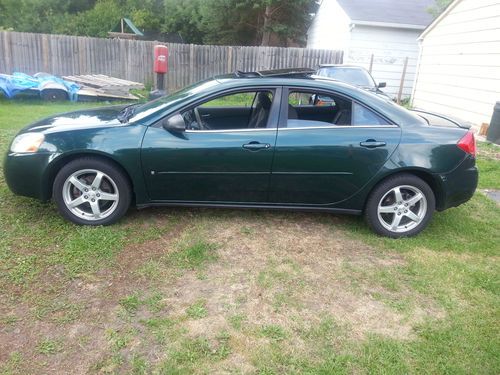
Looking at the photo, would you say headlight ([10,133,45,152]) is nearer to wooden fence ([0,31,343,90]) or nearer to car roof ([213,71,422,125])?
car roof ([213,71,422,125])

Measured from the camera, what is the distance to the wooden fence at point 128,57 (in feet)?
44.9

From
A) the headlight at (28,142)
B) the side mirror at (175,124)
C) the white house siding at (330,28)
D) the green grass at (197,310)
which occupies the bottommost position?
the green grass at (197,310)

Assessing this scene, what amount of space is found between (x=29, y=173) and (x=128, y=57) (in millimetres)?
12001

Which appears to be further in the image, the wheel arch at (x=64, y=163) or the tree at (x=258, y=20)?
the tree at (x=258, y=20)

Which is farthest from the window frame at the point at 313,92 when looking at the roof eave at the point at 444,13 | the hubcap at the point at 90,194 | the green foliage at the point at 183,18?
the green foliage at the point at 183,18

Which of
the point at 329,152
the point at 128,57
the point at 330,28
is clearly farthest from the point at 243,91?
the point at 330,28

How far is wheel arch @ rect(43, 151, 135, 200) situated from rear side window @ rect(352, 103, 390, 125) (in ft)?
7.25

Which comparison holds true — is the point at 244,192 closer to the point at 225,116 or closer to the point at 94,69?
the point at 225,116

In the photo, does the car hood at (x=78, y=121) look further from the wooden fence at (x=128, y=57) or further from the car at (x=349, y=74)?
the wooden fence at (x=128, y=57)

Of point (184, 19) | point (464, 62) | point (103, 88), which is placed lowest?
point (103, 88)

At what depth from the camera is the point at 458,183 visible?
4.16 metres

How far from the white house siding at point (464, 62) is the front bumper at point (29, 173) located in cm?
945

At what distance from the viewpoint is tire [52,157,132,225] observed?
393 centimetres

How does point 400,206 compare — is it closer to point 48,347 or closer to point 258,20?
point 48,347
